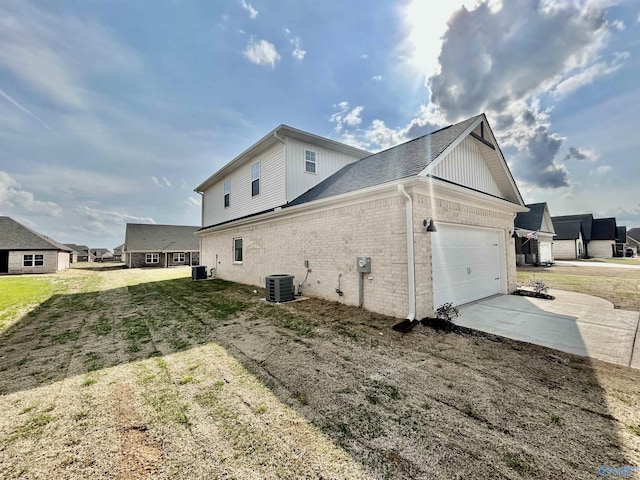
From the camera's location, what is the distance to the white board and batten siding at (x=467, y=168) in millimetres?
6953

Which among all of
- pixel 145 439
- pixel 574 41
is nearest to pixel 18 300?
pixel 145 439

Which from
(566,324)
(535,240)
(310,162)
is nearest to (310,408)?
(566,324)

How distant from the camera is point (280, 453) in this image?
2.08 m

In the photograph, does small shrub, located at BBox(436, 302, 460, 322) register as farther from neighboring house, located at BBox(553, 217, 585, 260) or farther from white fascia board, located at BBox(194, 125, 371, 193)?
neighboring house, located at BBox(553, 217, 585, 260)

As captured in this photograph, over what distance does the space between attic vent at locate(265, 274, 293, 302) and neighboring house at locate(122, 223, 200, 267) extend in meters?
29.3

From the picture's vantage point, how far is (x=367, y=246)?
6590mm

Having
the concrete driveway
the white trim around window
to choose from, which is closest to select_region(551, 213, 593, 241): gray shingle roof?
the concrete driveway

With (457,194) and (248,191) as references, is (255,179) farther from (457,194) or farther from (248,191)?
(457,194)

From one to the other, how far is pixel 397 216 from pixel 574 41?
8.47 metres

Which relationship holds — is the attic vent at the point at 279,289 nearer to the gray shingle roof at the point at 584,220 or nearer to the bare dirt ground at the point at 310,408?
the bare dirt ground at the point at 310,408

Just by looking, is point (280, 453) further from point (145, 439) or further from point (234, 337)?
point (234, 337)

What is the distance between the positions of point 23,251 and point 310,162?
3144 centimetres

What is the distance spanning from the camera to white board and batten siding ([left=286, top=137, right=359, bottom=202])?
1055 cm

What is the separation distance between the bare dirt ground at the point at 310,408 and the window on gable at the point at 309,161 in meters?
7.90
